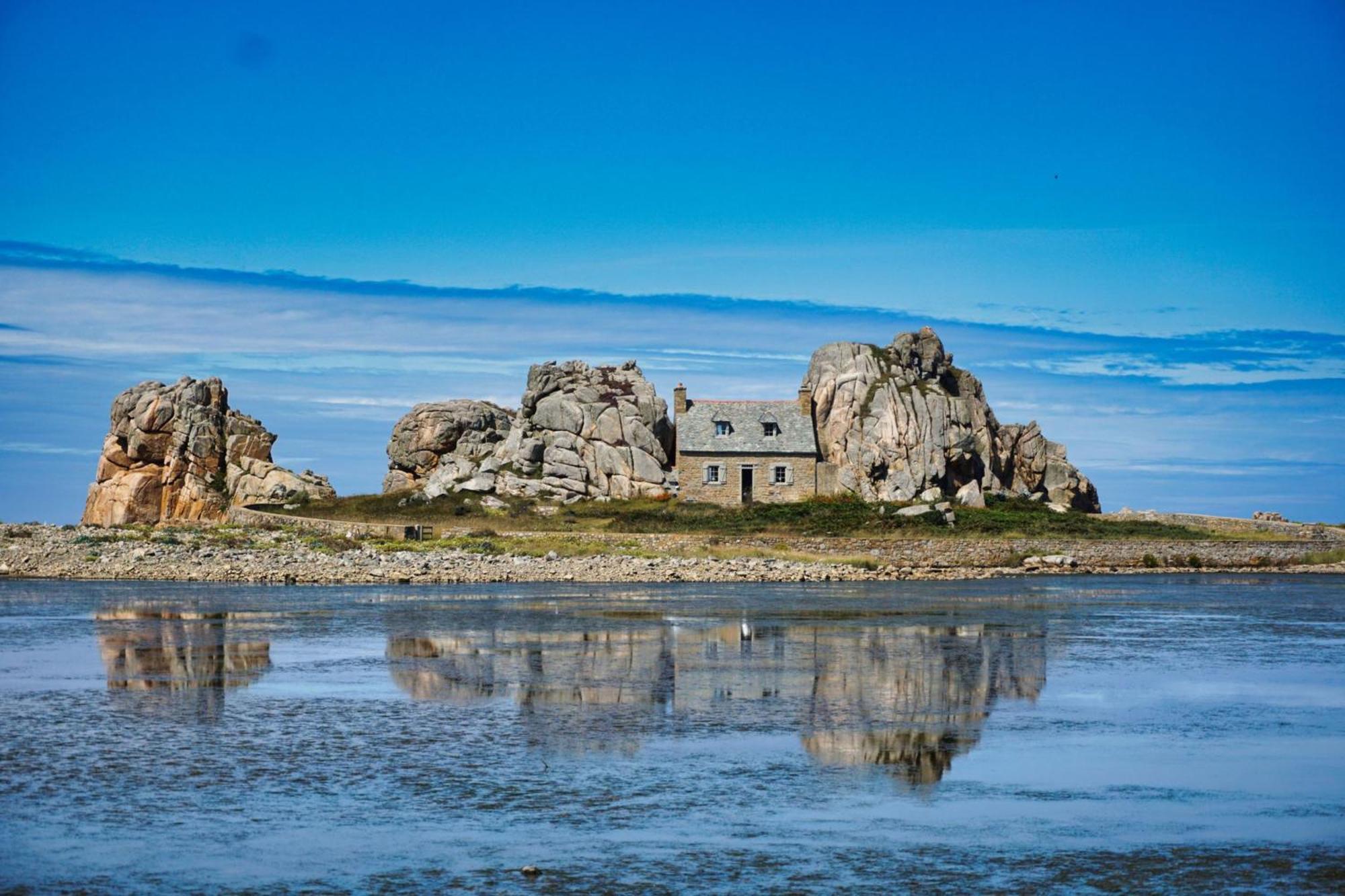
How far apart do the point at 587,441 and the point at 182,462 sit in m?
24.1

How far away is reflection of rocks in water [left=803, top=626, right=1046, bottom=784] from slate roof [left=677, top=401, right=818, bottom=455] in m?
44.7

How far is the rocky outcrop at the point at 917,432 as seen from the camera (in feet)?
243

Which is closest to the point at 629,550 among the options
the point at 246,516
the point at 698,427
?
the point at 698,427

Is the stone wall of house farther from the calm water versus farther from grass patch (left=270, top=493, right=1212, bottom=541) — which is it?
the calm water

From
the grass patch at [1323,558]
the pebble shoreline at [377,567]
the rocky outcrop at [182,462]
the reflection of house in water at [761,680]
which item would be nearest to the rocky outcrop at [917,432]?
the pebble shoreline at [377,567]

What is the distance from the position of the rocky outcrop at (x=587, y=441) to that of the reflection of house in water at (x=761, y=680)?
145 ft

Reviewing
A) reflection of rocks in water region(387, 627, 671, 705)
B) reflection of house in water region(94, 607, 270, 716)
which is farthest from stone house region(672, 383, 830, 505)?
reflection of rocks in water region(387, 627, 671, 705)

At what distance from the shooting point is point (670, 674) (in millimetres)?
21719

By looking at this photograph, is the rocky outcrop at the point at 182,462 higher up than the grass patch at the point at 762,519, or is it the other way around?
the rocky outcrop at the point at 182,462

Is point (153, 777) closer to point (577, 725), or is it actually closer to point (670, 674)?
point (577, 725)

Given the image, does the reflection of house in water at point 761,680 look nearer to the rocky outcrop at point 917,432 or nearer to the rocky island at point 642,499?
the rocky island at point 642,499

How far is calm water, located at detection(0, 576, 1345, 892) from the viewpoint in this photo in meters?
10.3

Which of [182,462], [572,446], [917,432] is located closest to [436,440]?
[572,446]

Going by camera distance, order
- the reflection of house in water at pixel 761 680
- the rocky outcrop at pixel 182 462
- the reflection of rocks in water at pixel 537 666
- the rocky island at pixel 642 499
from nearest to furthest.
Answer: the reflection of house in water at pixel 761 680, the reflection of rocks in water at pixel 537 666, the rocky island at pixel 642 499, the rocky outcrop at pixel 182 462
